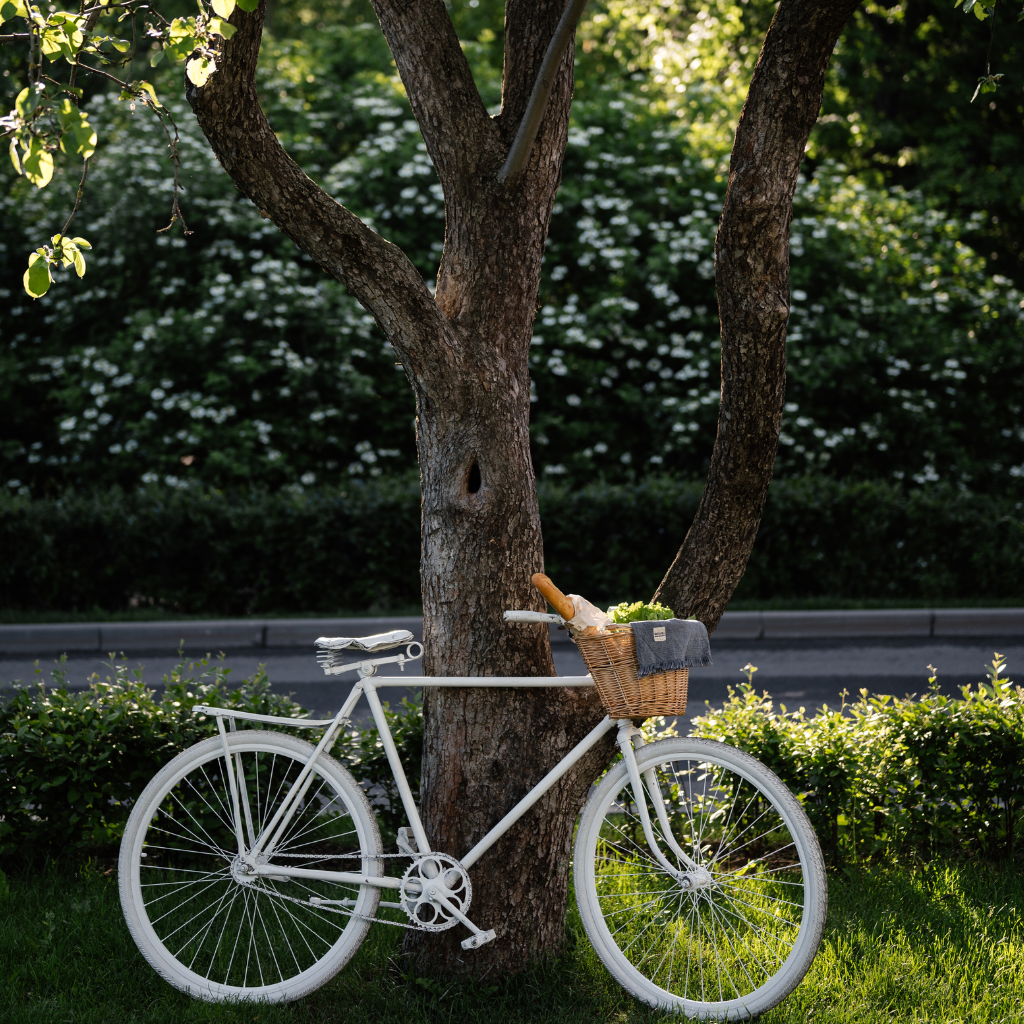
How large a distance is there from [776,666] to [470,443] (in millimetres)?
5205

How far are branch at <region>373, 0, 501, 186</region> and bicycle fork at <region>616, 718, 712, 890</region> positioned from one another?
1.79 metres

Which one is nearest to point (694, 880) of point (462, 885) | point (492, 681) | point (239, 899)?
point (462, 885)

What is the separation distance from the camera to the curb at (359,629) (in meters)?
8.21

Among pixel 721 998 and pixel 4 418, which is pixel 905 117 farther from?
pixel 721 998

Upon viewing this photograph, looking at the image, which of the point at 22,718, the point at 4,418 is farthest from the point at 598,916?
the point at 4,418

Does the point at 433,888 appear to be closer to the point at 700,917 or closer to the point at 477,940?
the point at 477,940

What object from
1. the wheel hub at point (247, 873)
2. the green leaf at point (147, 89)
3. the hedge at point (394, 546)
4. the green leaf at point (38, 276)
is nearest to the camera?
the green leaf at point (38, 276)

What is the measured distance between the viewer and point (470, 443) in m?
3.04

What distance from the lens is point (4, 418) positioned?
11.2 m

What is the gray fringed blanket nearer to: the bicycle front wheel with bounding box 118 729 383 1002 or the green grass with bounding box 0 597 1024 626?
the bicycle front wheel with bounding box 118 729 383 1002

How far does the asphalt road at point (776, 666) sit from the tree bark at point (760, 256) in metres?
3.34

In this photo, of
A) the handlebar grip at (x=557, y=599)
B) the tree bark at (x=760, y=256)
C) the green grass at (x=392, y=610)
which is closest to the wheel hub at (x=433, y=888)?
the handlebar grip at (x=557, y=599)

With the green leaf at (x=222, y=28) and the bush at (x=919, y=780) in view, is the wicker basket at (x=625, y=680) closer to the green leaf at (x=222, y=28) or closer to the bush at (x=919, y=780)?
the bush at (x=919, y=780)

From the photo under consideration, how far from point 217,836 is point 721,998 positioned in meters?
2.00
